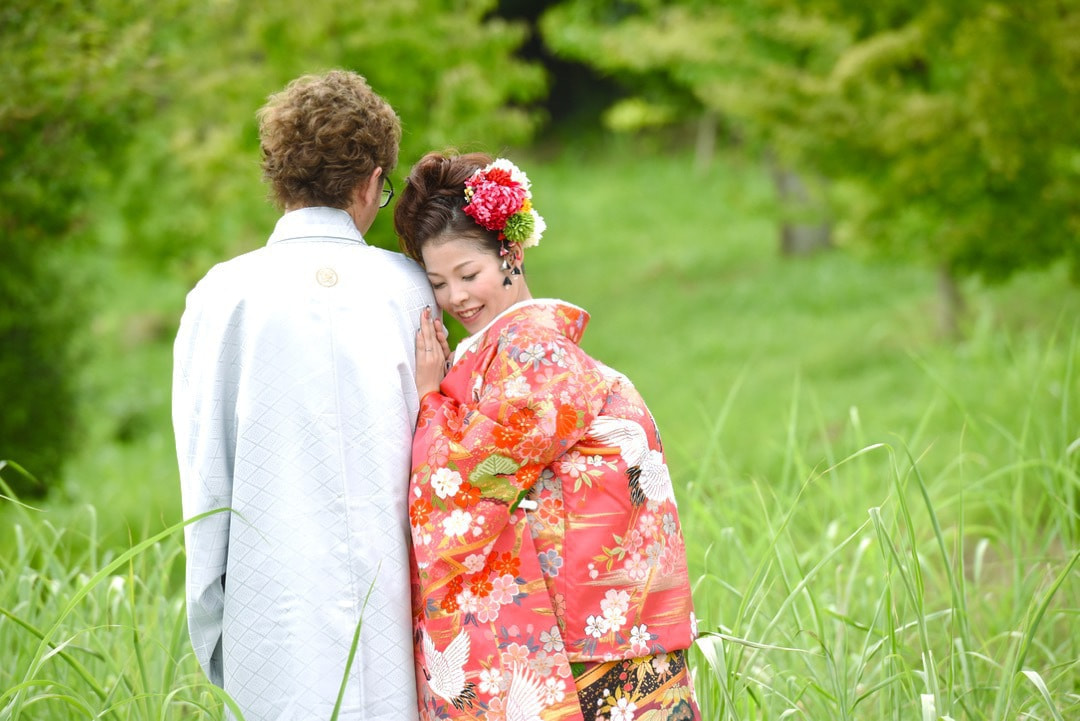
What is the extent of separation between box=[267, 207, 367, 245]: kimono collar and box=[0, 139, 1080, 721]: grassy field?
639 mm

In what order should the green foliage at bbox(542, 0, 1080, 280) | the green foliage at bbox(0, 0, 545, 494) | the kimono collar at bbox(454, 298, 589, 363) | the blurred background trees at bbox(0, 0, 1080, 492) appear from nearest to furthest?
1. the kimono collar at bbox(454, 298, 589, 363)
2. the green foliage at bbox(0, 0, 545, 494)
3. the blurred background trees at bbox(0, 0, 1080, 492)
4. the green foliage at bbox(542, 0, 1080, 280)

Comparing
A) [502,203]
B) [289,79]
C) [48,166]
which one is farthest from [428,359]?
[289,79]

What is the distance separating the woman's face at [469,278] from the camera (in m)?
2.15

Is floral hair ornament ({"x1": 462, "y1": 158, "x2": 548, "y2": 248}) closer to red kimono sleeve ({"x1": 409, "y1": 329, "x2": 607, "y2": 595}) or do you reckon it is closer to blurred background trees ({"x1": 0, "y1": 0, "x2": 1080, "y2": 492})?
red kimono sleeve ({"x1": 409, "y1": 329, "x2": 607, "y2": 595})

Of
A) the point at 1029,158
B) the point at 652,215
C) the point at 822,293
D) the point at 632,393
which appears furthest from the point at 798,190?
the point at 632,393

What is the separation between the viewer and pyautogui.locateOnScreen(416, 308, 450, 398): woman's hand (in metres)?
2.12

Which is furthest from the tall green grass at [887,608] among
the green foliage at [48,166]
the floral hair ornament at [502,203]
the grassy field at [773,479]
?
the green foliage at [48,166]

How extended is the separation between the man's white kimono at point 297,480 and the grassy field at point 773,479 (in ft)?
0.69

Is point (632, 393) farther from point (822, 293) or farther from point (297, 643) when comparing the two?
point (822, 293)

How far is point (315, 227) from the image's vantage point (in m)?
2.10

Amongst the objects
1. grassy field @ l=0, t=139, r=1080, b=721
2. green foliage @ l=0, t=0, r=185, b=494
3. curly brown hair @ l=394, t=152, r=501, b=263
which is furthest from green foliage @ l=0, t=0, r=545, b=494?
curly brown hair @ l=394, t=152, r=501, b=263

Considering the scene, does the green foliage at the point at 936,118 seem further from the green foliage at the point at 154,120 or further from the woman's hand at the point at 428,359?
the woman's hand at the point at 428,359

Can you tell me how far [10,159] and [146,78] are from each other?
756mm

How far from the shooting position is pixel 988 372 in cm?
587
